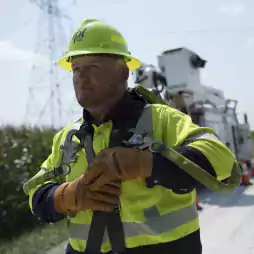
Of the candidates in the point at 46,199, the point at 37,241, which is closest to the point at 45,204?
the point at 46,199

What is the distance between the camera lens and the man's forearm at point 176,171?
1376 millimetres

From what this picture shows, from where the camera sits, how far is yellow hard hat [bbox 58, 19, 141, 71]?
168 centimetres

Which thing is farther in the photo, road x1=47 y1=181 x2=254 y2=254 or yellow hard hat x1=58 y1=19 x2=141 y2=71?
road x1=47 y1=181 x2=254 y2=254

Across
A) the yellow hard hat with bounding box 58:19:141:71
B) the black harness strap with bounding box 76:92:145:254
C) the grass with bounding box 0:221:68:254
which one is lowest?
the grass with bounding box 0:221:68:254

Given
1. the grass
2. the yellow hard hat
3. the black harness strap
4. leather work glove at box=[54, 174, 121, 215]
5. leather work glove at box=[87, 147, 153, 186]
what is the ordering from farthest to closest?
the grass → the yellow hard hat → the black harness strap → leather work glove at box=[54, 174, 121, 215] → leather work glove at box=[87, 147, 153, 186]

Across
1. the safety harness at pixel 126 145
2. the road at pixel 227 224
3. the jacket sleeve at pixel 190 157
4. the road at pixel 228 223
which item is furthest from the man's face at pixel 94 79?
the road at pixel 228 223

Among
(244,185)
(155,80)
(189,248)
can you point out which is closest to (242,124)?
(244,185)

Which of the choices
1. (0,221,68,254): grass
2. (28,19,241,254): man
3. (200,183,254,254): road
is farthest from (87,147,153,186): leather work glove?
(0,221,68,254): grass

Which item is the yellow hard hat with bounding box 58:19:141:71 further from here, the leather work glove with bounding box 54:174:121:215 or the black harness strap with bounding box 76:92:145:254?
the leather work glove with bounding box 54:174:121:215

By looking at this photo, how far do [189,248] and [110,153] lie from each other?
1.88ft

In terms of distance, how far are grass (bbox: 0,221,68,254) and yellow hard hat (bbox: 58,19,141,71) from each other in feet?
10.9

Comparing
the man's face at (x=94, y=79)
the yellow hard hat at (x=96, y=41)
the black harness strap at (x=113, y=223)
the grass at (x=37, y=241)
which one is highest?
the yellow hard hat at (x=96, y=41)

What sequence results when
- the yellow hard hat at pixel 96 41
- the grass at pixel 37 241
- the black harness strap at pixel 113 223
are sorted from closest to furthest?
the black harness strap at pixel 113 223
the yellow hard hat at pixel 96 41
the grass at pixel 37 241

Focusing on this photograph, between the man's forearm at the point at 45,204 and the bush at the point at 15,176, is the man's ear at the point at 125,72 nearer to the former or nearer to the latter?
the man's forearm at the point at 45,204
